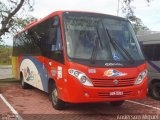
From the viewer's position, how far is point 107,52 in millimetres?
9922

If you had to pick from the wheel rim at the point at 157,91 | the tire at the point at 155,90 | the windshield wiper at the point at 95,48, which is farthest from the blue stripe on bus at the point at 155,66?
the windshield wiper at the point at 95,48

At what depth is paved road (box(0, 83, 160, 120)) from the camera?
9820mm

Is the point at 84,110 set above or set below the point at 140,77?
below

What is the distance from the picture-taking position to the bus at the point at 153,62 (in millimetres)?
13406

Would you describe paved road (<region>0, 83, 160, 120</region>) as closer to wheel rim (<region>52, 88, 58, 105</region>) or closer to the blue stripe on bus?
wheel rim (<region>52, 88, 58, 105</region>)

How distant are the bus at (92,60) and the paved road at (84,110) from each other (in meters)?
0.48

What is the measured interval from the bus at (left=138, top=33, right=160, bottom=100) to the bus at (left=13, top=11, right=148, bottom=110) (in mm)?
2935

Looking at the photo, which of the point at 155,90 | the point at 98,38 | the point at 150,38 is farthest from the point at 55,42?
the point at 155,90

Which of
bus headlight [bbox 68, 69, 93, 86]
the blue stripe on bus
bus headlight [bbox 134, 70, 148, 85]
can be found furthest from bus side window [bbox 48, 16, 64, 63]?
the blue stripe on bus

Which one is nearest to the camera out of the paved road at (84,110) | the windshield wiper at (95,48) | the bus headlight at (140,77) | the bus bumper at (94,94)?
the bus bumper at (94,94)

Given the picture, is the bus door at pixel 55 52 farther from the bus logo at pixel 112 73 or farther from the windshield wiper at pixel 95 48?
the bus logo at pixel 112 73

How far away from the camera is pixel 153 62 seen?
13.6m

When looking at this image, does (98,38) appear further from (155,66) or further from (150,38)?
(150,38)

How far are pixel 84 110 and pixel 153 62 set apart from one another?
411cm
